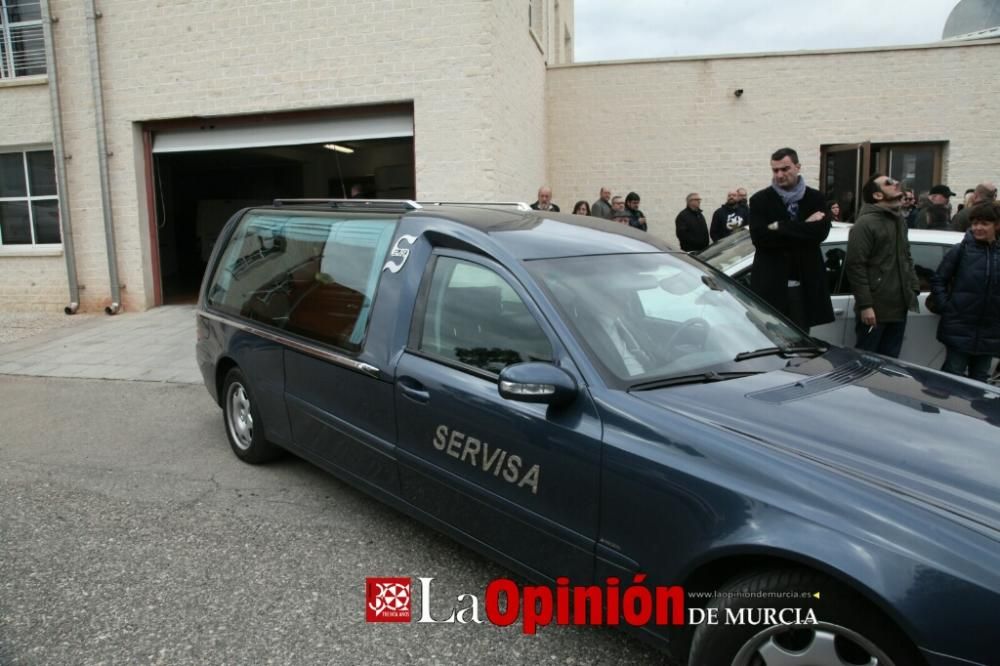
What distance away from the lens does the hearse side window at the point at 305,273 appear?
3.64 meters

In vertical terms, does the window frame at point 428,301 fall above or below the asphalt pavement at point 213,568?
above

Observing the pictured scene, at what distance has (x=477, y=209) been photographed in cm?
380

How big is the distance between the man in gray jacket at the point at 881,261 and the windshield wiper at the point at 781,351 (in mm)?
2214

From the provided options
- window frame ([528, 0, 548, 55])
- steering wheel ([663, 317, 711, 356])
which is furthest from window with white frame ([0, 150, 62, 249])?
steering wheel ([663, 317, 711, 356])

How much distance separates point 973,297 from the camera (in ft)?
16.6

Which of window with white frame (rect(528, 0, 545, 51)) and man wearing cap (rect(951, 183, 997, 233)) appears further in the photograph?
window with white frame (rect(528, 0, 545, 51))

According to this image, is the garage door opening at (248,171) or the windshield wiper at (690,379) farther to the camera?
the garage door opening at (248,171)

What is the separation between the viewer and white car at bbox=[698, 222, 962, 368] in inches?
225

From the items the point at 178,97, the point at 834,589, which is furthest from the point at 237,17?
the point at 834,589

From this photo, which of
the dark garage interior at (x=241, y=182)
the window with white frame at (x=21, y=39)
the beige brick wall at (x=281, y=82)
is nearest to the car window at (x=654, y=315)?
the beige brick wall at (x=281, y=82)

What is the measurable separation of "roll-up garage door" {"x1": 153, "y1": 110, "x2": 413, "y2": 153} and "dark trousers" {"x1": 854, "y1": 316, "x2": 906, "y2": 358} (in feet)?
22.1

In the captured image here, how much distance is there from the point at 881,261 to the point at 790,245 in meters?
0.75

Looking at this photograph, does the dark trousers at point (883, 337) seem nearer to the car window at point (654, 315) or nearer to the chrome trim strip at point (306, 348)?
the car window at point (654, 315)

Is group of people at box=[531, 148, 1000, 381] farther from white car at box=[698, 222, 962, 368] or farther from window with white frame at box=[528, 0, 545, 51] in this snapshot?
window with white frame at box=[528, 0, 545, 51]
